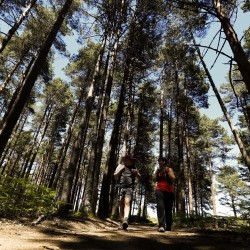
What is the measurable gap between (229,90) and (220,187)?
14690 mm

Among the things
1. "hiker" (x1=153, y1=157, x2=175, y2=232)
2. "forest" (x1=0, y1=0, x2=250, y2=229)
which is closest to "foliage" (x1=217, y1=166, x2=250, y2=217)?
"forest" (x1=0, y1=0, x2=250, y2=229)

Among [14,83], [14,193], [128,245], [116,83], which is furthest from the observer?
[14,83]

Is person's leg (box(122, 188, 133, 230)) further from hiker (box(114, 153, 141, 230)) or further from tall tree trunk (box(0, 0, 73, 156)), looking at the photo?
tall tree trunk (box(0, 0, 73, 156))

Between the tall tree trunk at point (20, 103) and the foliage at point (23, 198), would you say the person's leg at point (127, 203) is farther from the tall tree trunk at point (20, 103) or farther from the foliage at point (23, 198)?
the tall tree trunk at point (20, 103)

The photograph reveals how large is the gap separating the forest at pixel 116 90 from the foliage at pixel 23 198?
0.03 m

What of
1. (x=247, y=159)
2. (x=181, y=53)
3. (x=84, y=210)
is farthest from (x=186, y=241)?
(x=181, y=53)

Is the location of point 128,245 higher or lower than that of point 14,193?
lower

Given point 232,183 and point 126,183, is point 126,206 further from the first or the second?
point 232,183

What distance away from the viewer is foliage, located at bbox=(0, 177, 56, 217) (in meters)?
5.62

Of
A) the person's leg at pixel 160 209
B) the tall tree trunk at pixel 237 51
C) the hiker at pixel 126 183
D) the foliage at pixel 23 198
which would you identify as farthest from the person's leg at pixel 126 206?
the tall tree trunk at pixel 237 51

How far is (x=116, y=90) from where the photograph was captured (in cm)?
1898

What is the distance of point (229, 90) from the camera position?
2292cm

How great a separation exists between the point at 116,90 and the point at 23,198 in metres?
14.0

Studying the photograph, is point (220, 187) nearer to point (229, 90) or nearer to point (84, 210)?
point (229, 90)
